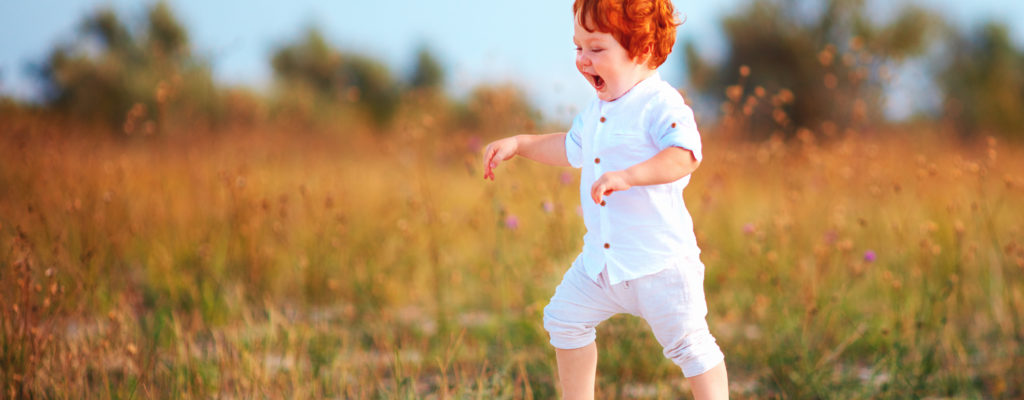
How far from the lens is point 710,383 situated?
187cm

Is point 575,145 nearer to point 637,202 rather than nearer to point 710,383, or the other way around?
point 637,202

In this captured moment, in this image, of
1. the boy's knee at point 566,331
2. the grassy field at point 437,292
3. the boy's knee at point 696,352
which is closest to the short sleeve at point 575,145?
the boy's knee at point 566,331

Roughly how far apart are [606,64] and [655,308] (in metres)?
0.55

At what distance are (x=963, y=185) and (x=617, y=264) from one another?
466cm

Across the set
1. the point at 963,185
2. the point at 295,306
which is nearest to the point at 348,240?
the point at 295,306

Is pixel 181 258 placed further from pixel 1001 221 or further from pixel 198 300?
pixel 1001 221

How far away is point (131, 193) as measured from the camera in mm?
5348

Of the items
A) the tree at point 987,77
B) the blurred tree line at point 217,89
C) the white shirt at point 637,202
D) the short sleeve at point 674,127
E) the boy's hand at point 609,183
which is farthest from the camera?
the tree at point 987,77

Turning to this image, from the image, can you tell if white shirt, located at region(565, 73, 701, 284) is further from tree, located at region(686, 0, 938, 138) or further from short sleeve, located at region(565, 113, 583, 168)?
tree, located at region(686, 0, 938, 138)

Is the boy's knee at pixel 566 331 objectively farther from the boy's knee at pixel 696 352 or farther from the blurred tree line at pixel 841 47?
the blurred tree line at pixel 841 47

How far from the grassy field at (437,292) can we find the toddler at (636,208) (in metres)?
0.66

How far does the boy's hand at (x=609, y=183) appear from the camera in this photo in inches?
61.8

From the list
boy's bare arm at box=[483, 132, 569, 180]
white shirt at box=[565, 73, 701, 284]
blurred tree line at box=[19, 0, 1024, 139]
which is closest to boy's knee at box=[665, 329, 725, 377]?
white shirt at box=[565, 73, 701, 284]

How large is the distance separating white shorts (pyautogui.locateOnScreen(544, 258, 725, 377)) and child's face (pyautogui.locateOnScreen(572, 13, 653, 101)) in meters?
0.42
